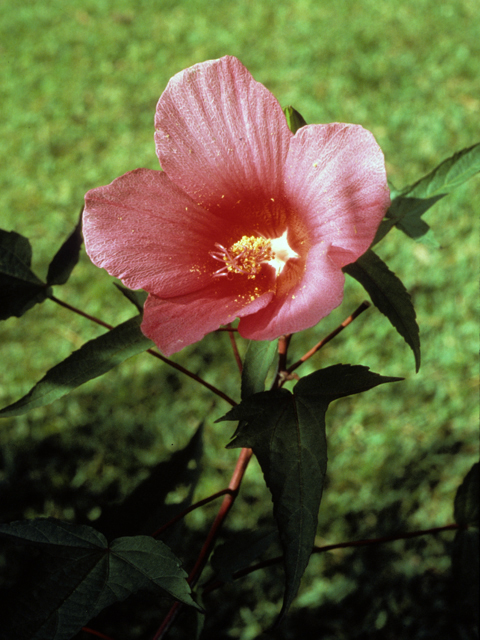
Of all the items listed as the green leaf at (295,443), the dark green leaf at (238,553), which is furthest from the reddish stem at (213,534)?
the green leaf at (295,443)

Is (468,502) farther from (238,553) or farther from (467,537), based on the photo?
(238,553)

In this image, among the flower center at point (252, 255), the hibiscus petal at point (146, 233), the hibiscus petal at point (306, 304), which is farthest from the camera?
the flower center at point (252, 255)

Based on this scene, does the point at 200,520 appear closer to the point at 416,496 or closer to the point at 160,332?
the point at 416,496

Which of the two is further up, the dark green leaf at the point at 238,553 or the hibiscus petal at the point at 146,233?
the hibiscus petal at the point at 146,233

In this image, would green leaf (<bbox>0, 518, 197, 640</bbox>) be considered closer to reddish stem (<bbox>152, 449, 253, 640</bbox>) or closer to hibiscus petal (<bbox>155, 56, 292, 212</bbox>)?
A: reddish stem (<bbox>152, 449, 253, 640</bbox>)

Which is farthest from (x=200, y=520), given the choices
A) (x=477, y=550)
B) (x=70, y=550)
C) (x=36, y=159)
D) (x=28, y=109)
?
(x=28, y=109)

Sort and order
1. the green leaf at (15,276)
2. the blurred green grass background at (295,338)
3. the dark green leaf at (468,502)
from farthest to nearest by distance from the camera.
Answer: the blurred green grass background at (295,338), the dark green leaf at (468,502), the green leaf at (15,276)

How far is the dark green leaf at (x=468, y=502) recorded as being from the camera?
127 cm

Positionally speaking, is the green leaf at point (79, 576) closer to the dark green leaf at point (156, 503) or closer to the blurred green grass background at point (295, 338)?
the dark green leaf at point (156, 503)

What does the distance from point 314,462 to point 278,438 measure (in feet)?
0.23

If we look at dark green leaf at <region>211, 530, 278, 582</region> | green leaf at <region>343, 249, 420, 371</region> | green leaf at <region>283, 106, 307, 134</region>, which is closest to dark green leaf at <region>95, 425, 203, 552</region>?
dark green leaf at <region>211, 530, 278, 582</region>

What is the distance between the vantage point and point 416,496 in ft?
7.27

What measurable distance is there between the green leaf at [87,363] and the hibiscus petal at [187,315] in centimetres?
9

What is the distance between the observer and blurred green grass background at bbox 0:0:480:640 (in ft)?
6.91
